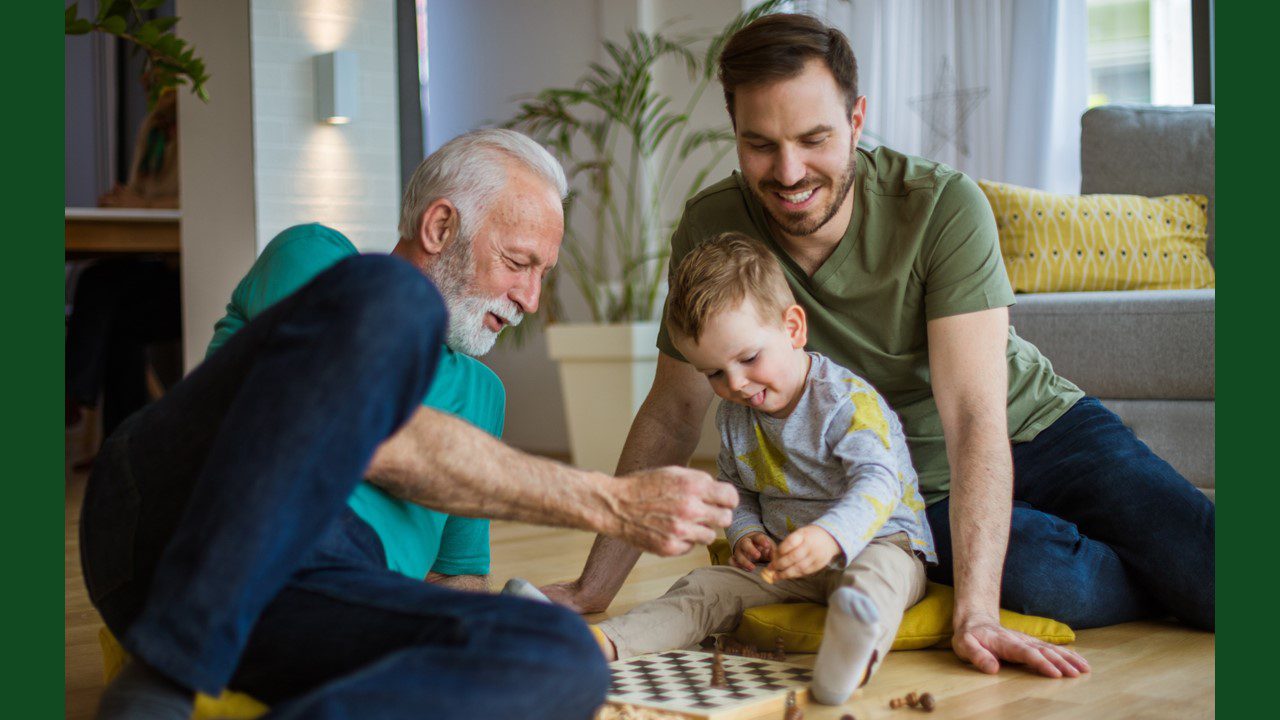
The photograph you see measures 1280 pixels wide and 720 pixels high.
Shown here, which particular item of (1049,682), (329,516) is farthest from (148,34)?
(1049,682)

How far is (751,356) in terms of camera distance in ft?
5.65

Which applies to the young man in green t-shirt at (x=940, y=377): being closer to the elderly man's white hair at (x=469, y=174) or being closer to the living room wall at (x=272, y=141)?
the elderly man's white hair at (x=469, y=174)

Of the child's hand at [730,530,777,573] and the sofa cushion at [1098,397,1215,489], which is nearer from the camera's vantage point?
the child's hand at [730,530,777,573]

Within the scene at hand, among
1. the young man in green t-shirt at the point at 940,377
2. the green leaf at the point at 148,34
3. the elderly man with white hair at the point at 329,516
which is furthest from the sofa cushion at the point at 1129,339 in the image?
the green leaf at the point at 148,34

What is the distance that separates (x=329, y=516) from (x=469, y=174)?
2.38ft

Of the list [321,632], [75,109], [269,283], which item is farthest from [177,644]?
[75,109]

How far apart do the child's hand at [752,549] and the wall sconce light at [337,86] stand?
297cm

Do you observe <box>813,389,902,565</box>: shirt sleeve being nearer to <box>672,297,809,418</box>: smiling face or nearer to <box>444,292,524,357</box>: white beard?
<box>672,297,809,418</box>: smiling face

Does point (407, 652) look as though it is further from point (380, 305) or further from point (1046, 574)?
point (1046, 574)

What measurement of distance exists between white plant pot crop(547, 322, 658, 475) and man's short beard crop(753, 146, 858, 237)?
232cm

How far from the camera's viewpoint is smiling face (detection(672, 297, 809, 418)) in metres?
1.70

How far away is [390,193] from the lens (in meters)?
4.36

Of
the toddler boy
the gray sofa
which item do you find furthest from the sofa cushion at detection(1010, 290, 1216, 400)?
the toddler boy

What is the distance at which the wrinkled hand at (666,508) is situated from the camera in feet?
4.02
